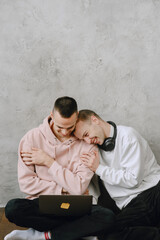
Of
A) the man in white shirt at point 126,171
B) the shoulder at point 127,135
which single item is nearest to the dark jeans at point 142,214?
the man in white shirt at point 126,171

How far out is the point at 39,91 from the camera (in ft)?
6.54

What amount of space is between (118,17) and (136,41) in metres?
0.22

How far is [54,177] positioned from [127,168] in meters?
0.49

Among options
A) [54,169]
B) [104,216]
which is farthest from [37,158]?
[104,216]

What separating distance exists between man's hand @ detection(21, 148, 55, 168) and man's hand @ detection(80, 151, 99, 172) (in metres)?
0.21

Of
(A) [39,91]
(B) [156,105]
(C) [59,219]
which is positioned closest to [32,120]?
(A) [39,91]

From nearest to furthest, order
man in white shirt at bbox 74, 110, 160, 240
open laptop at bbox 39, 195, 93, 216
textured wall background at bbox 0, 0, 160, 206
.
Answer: open laptop at bbox 39, 195, 93, 216 < man in white shirt at bbox 74, 110, 160, 240 < textured wall background at bbox 0, 0, 160, 206

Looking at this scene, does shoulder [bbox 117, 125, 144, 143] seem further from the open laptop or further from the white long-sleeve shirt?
the open laptop

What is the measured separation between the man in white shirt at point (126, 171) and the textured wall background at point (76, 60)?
313 mm

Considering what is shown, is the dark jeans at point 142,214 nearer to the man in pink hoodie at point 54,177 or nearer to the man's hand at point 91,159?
the man in pink hoodie at point 54,177

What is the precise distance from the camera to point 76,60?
6.47ft

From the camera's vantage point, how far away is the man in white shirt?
1.74 m

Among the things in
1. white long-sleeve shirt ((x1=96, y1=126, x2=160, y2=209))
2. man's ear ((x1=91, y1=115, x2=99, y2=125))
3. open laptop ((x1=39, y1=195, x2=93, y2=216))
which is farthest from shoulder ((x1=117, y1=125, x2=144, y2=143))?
open laptop ((x1=39, y1=195, x2=93, y2=216))

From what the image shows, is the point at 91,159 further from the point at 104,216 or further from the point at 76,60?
the point at 76,60
